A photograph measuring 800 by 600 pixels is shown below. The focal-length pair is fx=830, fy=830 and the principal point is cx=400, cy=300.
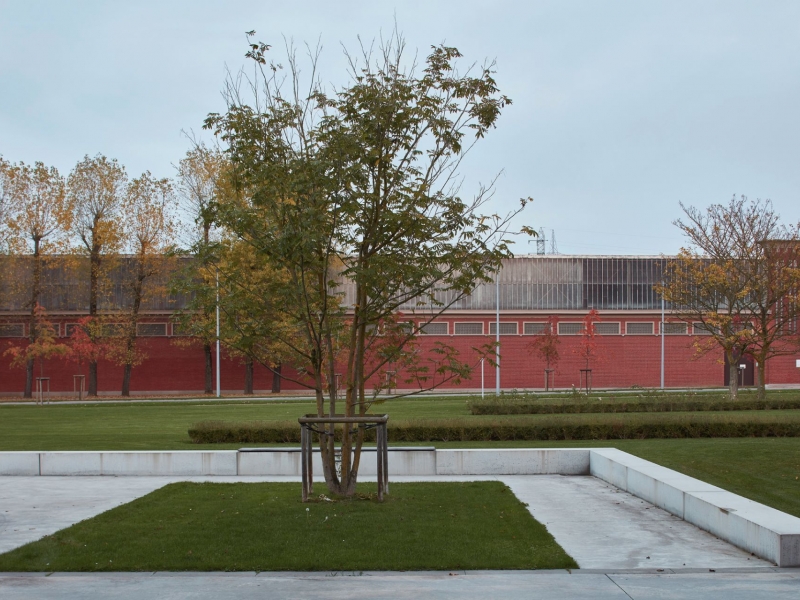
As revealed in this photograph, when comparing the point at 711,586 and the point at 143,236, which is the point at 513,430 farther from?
the point at 143,236

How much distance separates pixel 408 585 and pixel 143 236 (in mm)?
38602

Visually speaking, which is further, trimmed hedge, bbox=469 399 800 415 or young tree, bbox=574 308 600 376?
young tree, bbox=574 308 600 376

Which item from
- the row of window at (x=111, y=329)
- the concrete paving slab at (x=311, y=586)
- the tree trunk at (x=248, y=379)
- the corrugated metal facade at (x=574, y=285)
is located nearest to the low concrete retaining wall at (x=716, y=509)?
the concrete paving slab at (x=311, y=586)

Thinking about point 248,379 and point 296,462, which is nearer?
point 296,462

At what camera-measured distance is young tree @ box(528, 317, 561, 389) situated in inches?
1806

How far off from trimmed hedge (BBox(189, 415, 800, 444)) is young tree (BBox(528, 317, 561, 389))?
26.7m

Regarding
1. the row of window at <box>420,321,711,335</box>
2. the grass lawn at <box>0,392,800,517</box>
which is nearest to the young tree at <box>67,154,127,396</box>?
the grass lawn at <box>0,392,800,517</box>

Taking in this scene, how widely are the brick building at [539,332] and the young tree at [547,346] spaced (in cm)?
43

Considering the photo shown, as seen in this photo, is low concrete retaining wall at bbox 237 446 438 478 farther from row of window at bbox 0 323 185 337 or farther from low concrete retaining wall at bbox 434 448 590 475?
row of window at bbox 0 323 185 337

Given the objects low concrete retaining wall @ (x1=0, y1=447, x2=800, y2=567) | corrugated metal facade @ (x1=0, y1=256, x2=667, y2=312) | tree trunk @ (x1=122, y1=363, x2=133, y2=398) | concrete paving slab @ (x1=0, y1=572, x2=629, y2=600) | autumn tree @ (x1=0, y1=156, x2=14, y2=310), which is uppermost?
autumn tree @ (x1=0, y1=156, x2=14, y2=310)

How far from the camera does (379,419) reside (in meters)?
10.3

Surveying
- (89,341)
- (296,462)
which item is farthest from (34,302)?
(296,462)

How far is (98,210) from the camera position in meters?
42.4

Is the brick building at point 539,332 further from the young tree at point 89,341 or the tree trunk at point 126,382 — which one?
the young tree at point 89,341
